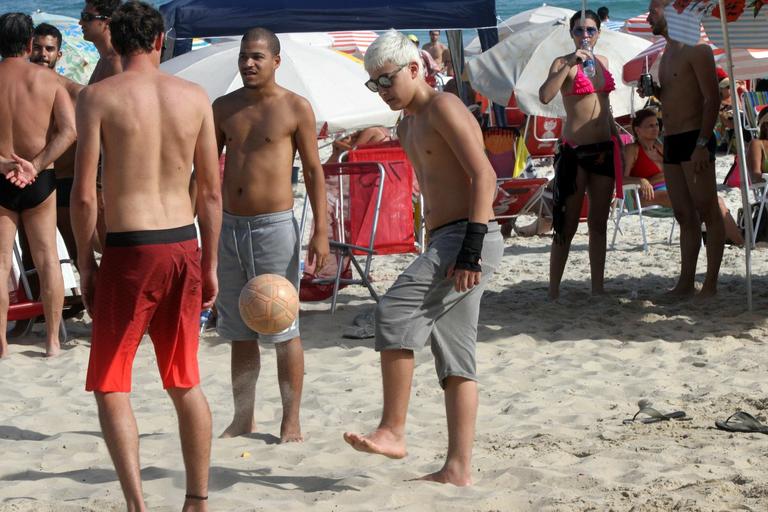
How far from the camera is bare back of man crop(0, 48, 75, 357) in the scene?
6.22 metres

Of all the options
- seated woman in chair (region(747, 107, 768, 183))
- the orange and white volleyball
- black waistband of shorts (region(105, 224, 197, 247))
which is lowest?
seated woman in chair (region(747, 107, 768, 183))

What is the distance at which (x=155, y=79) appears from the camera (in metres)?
3.60

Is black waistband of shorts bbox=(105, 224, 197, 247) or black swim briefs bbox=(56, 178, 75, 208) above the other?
black waistband of shorts bbox=(105, 224, 197, 247)

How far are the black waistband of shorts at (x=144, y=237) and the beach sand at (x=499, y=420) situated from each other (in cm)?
97

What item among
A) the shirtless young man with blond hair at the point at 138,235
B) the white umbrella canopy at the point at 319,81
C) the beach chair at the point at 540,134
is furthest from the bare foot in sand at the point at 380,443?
the beach chair at the point at 540,134

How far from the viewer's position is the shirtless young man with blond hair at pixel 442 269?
389cm

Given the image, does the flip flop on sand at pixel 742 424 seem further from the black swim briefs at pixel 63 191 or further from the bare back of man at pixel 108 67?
the black swim briefs at pixel 63 191

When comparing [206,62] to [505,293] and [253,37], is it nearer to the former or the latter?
[505,293]

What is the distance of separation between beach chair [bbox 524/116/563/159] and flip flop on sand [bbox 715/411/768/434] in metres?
7.95

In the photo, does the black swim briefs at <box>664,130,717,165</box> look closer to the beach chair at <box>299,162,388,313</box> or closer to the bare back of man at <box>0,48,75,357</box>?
the beach chair at <box>299,162,388,313</box>

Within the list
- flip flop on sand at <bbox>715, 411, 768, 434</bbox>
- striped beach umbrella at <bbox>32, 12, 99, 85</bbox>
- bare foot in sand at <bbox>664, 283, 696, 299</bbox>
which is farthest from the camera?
striped beach umbrella at <bbox>32, 12, 99, 85</bbox>

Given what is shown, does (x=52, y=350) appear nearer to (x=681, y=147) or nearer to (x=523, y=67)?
(x=681, y=147)

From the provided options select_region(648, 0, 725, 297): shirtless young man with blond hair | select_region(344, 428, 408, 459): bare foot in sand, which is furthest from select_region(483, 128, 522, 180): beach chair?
select_region(344, 428, 408, 459): bare foot in sand

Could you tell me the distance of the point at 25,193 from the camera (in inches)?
249
